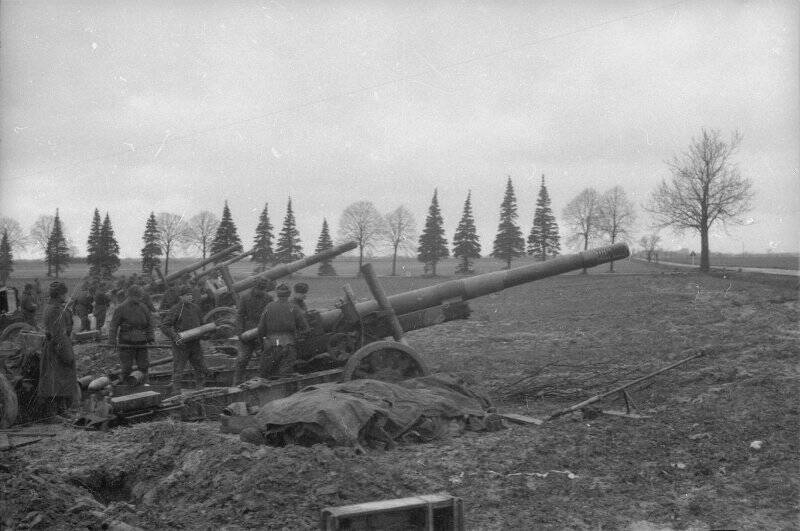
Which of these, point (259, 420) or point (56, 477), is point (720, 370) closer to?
point (259, 420)

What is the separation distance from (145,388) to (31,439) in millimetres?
2690

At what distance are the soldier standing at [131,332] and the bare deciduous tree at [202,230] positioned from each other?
3405 centimetres

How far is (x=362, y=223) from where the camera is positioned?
2103 inches

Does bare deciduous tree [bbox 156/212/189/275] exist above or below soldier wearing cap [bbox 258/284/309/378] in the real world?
above

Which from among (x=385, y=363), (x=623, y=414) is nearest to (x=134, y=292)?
(x=385, y=363)

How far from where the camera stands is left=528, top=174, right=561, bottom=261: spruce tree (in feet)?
155

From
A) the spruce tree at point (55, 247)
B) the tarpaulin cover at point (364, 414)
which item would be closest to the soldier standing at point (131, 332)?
the tarpaulin cover at point (364, 414)

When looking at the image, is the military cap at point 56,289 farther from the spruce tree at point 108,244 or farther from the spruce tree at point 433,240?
the spruce tree at point 433,240

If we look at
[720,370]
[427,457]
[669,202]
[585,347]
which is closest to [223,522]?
[427,457]

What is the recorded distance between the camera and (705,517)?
A: 493cm

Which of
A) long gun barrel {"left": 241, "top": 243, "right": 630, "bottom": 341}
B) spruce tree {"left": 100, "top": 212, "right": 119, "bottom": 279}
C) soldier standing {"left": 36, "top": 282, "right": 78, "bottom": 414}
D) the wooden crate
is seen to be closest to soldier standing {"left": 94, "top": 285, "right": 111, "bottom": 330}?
long gun barrel {"left": 241, "top": 243, "right": 630, "bottom": 341}

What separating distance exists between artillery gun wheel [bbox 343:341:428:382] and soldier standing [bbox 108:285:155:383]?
3.22 m

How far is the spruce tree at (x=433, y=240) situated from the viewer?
164 feet

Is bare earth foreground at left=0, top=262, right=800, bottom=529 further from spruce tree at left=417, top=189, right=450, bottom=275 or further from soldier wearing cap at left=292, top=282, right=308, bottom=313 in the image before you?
spruce tree at left=417, top=189, right=450, bottom=275
